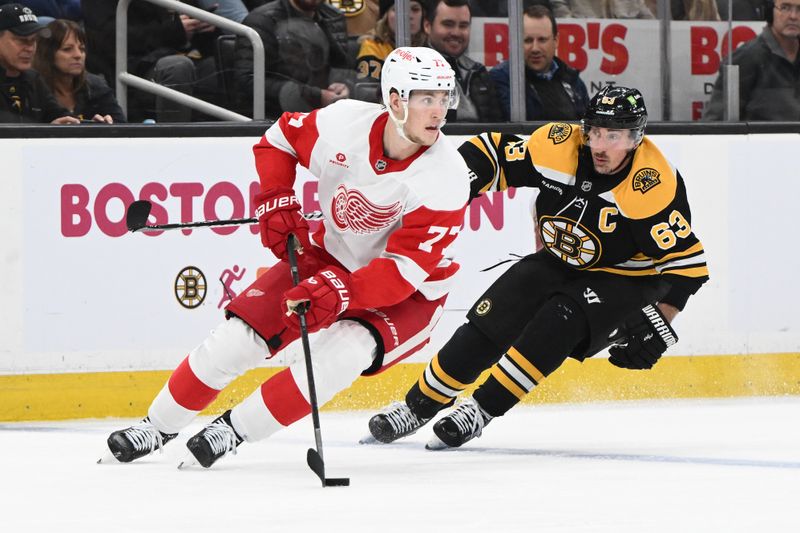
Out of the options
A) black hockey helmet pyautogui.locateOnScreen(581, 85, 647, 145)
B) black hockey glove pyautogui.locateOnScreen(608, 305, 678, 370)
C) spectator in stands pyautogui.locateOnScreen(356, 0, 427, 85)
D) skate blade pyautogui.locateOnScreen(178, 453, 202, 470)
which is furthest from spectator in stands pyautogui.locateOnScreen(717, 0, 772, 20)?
skate blade pyautogui.locateOnScreen(178, 453, 202, 470)

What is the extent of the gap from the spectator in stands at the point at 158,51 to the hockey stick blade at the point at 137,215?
3.79ft

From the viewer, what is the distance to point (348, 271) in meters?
4.32

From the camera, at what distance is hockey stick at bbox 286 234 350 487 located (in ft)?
12.4

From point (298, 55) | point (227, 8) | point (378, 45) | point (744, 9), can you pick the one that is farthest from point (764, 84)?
point (227, 8)

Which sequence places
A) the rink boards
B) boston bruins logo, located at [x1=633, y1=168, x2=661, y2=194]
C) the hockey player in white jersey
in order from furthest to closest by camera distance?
the rink boards, boston bruins logo, located at [x1=633, y1=168, x2=661, y2=194], the hockey player in white jersey

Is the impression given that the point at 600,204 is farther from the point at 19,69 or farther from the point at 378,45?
the point at 19,69

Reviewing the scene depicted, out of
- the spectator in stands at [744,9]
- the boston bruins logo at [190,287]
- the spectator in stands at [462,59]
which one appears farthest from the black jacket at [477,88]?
the boston bruins logo at [190,287]

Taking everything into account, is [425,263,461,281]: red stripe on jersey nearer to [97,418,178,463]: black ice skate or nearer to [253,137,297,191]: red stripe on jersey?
[253,137,297,191]: red stripe on jersey

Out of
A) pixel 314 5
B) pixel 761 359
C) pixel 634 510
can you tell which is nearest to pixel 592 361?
pixel 761 359

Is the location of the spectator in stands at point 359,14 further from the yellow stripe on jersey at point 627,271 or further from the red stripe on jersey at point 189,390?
the red stripe on jersey at point 189,390

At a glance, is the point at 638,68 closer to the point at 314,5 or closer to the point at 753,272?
the point at 753,272

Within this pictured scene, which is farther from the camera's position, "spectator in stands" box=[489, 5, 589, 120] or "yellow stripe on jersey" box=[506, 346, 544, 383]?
"spectator in stands" box=[489, 5, 589, 120]

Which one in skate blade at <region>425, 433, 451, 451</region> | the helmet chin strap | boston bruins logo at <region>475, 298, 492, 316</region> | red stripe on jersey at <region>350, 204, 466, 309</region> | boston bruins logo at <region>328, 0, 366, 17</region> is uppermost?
boston bruins logo at <region>328, 0, 366, 17</region>

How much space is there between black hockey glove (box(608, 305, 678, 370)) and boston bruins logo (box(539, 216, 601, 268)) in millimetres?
232
